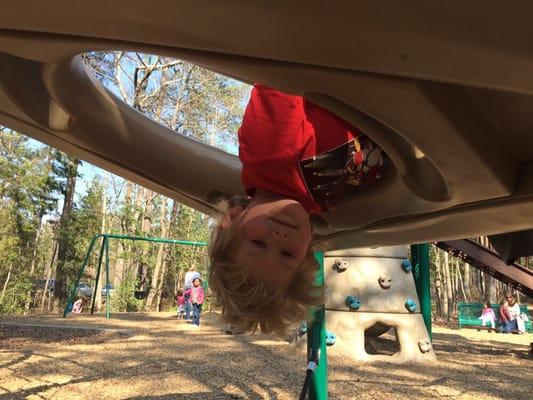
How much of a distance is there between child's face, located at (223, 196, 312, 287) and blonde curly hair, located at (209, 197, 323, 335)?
1.3 inches

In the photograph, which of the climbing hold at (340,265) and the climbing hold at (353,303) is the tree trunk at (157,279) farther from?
the climbing hold at (353,303)

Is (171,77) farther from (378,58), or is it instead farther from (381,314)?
(378,58)

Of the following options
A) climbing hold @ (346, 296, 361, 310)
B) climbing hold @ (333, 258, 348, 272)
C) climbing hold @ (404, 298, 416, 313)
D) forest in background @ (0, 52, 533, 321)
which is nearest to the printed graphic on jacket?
climbing hold @ (346, 296, 361, 310)

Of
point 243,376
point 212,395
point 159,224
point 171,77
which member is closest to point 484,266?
point 243,376

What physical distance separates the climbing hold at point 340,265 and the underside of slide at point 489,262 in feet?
3.58

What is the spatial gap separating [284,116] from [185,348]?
446 centimetres

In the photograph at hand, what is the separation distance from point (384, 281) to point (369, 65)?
4923 mm

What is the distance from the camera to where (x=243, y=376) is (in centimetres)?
374

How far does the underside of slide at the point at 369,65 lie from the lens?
369mm

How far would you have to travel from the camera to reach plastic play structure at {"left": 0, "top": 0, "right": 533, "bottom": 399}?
372mm

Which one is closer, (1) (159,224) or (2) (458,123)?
(2) (458,123)

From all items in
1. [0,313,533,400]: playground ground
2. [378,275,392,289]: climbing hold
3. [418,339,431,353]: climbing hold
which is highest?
[378,275,392,289]: climbing hold

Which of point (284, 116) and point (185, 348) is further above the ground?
point (284, 116)

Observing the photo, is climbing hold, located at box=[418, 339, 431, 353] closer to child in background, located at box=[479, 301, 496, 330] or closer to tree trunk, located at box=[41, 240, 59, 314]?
child in background, located at box=[479, 301, 496, 330]
